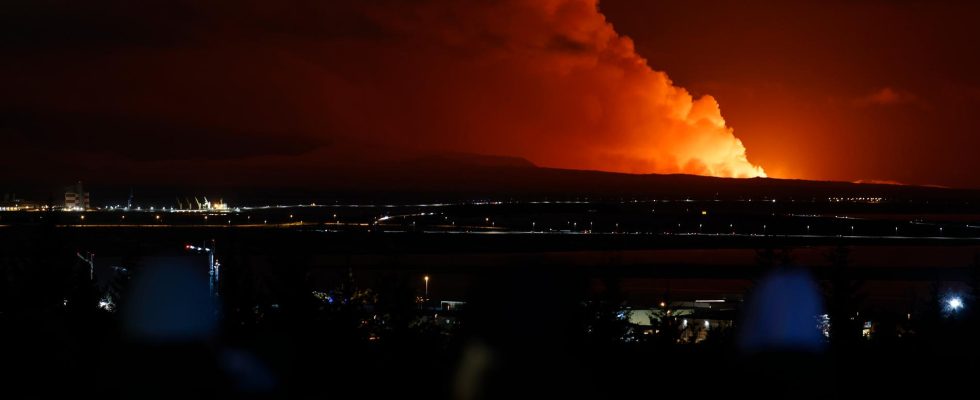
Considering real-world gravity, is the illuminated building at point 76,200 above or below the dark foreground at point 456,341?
above

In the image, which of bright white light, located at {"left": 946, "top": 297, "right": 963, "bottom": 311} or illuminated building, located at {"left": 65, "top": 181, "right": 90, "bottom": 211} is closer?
bright white light, located at {"left": 946, "top": 297, "right": 963, "bottom": 311}

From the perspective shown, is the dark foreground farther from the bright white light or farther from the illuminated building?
the illuminated building

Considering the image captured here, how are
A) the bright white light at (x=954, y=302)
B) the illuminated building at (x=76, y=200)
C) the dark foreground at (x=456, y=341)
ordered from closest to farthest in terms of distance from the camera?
the dark foreground at (x=456, y=341) < the bright white light at (x=954, y=302) < the illuminated building at (x=76, y=200)

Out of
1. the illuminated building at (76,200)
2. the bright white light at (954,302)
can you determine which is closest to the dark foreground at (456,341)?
the bright white light at (954,302)

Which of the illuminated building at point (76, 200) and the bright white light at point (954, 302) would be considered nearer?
the bright white light at point (954, 302)

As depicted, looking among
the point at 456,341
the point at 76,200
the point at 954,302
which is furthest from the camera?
the point at 76,200

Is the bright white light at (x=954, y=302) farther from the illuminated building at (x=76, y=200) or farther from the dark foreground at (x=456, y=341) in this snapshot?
the illuminated building at (x=76, y=200)

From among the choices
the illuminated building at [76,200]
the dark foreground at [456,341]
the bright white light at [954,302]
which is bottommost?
the bright white light at [954,302]

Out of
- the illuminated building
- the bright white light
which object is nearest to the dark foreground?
the bright white light

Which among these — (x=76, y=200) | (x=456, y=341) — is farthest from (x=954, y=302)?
(x=76, y=200)

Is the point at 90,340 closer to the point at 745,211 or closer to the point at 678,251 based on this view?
the point at 678,251

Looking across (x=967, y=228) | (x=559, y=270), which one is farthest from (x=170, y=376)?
(x=967, y=228)

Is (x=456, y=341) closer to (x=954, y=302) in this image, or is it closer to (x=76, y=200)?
(x=954, y=302)
